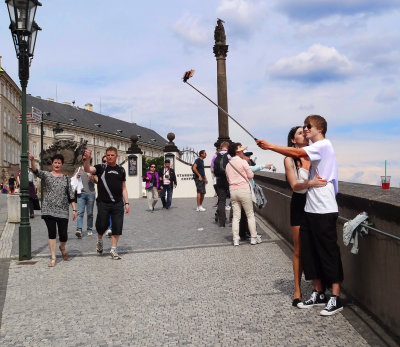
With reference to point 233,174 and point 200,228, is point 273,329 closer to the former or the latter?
point 233,174

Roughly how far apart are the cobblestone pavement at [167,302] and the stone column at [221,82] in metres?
19.1

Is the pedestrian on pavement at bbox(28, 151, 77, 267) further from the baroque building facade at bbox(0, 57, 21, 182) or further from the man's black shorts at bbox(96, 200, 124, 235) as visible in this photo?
the baroque building facade at bbox(0, 57, 21, 182)

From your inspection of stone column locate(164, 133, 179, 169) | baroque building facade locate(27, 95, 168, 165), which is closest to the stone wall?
stone column locate(164, 133, 179, 169)

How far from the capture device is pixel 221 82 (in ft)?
95.7

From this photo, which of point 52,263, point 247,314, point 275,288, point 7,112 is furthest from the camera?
point 7,112

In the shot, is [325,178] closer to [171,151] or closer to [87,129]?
[171,151]

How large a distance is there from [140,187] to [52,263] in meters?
22.8

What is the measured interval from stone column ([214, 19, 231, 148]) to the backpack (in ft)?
52.7

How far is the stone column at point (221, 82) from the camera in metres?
29.0

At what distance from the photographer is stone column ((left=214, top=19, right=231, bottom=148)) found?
95.3ft

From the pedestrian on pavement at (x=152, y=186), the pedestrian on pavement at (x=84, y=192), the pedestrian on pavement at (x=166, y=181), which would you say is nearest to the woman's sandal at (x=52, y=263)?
the pedestrian on pavement at (x=84, y=192)

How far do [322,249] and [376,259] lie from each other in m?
0.52

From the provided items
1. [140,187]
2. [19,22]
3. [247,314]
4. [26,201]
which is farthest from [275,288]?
[140,187]

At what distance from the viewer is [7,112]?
81.7m
